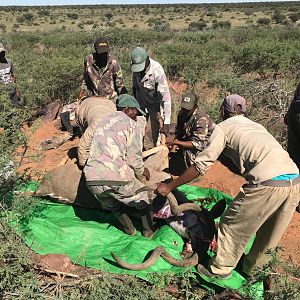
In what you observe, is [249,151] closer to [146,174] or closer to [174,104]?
[146,174]

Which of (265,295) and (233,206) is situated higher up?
(233,206)

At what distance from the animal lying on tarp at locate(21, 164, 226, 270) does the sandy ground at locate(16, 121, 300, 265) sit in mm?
250

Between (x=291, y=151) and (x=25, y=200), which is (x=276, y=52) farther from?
(x=25, y=200)

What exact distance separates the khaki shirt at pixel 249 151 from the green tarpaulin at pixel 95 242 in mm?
1115

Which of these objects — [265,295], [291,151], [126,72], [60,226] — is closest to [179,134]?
[291,151]

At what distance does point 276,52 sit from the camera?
11281 mm

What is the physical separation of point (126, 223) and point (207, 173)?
2041 millimetres

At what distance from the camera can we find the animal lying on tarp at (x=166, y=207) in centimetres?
396

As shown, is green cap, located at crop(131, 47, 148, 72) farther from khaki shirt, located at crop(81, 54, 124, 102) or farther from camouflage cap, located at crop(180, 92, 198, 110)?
camouflage cap, located at crop(180, 92, 198, 110)

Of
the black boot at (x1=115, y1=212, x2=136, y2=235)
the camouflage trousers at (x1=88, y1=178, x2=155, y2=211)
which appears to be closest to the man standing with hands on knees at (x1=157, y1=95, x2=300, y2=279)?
the camouflage trousers at (x1=88, y1=178, x2=155, y2=211)

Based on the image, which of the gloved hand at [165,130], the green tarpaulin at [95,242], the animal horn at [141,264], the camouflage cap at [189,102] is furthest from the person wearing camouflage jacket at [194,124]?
the animal horn at [141,264]

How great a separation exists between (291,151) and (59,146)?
3847 millimetres

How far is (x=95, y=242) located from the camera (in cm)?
413

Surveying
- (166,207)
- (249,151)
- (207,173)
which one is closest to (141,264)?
(166,207)
